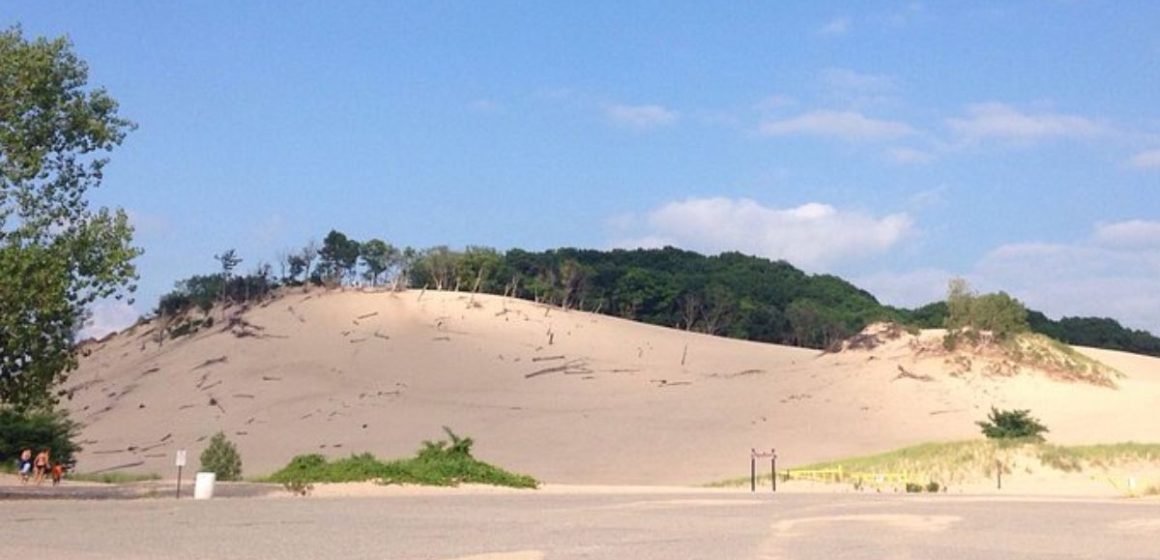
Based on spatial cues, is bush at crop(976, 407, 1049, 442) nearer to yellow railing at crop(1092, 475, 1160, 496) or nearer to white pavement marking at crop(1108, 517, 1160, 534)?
yellow railing at crop(1092, 475, 1160, 496)

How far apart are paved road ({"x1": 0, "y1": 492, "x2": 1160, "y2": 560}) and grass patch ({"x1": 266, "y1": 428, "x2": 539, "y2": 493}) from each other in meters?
4.45

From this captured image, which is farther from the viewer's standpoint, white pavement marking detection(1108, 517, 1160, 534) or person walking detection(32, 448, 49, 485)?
person walking detection(32, 448, 49, 485)

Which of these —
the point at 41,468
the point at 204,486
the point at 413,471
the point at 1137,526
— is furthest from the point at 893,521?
the point at 41,468

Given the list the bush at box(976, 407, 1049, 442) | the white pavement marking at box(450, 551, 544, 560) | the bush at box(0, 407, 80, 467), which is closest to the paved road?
the white pavement marking at box(450, 551, 544, 560)

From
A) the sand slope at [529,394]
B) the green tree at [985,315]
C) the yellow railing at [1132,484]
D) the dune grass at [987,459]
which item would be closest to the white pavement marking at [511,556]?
the yellow railing at [1132,484]

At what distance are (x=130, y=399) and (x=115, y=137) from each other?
44606 mm

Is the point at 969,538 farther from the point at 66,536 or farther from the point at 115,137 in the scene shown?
the point at 115,137

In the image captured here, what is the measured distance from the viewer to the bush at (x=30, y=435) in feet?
139

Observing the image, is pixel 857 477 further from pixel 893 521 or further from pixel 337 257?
pixel 337 257

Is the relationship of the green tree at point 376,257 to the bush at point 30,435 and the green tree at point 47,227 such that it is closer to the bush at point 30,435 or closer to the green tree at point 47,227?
the bush at point 30,435

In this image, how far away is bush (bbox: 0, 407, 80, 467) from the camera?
42.5 m

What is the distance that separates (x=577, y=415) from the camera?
210 feet

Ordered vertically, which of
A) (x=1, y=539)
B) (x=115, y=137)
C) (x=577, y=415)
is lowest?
(x=1, y=539)

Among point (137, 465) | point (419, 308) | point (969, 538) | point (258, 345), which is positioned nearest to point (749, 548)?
point (969, 538)
